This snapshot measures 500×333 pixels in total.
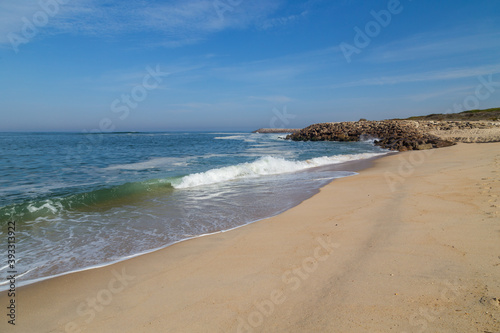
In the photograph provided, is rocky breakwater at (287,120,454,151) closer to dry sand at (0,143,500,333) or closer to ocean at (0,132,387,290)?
ocean at (0,132,387,290)

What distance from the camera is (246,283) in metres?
3.26

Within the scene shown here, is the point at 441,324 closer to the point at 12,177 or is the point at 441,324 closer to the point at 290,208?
the point at 290,208

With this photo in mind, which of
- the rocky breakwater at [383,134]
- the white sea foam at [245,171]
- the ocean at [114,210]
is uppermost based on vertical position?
the rocky breakwater at [383,134]

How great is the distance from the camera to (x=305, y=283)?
3.16 metres

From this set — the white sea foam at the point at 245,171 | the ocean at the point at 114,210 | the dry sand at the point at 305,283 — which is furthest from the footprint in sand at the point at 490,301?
the white sea foam at the point at 245,171

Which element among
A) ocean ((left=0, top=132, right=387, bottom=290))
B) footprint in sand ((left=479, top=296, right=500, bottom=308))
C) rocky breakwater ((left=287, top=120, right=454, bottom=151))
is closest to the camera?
footprint in sand ((left=479, top=296, right=500, bottom=308))

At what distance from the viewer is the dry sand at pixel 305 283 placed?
8.26 feet

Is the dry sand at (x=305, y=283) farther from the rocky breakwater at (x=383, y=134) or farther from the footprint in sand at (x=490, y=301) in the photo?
the rocky breakwater at (x=383, y=134)

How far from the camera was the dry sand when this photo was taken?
8.26 ft

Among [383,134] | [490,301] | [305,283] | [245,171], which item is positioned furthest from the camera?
[383,134]

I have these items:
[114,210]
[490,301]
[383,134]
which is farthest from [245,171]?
[383,134]

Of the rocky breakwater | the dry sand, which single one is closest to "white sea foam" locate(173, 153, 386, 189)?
the dry sand

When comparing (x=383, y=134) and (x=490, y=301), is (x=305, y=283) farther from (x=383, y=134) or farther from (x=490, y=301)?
(x=383, y=134)

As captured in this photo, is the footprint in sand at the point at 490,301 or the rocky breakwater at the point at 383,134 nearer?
the footprint in sand at the point at 490,301
